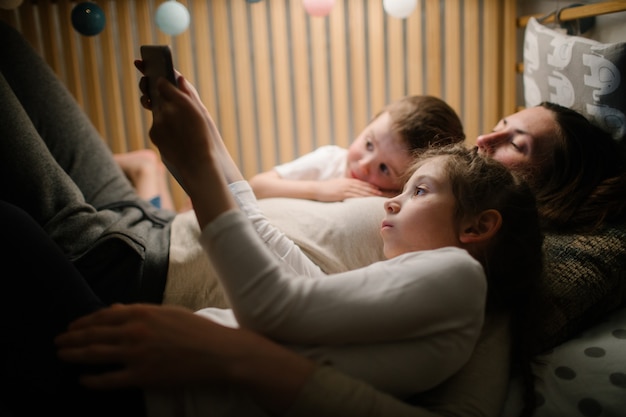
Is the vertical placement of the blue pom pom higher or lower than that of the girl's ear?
higher

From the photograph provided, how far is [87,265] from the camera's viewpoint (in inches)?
42.1

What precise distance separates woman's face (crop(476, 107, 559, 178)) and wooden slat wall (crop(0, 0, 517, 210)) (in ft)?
2.59

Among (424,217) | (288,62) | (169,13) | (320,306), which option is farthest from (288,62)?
(320,306)

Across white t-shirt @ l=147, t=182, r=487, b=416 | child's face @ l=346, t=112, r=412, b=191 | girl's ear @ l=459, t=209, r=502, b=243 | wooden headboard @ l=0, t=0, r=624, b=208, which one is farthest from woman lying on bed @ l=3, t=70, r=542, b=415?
wooden headboard @ l=0, t=0, r=624, b=208

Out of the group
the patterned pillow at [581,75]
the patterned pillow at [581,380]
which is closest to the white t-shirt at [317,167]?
the patterned pillow at [581,75]

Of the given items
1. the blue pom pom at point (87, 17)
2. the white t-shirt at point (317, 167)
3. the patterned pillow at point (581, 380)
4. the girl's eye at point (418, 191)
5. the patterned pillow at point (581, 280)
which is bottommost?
the patterned pillow at point (581, 380)

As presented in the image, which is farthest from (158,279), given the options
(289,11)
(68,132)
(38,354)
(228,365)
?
(289,11)

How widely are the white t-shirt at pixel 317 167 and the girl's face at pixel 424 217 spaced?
0.70 meters

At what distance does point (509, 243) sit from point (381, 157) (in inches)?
24.1

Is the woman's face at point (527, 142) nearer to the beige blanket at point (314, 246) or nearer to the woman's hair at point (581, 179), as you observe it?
the woman's hair at point (581, 179)

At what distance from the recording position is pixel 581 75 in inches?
51.7

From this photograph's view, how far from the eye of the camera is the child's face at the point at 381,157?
1429 mm

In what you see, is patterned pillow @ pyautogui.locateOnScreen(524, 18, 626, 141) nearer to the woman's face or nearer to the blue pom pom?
the woman's face

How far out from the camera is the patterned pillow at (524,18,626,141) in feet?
4.05
